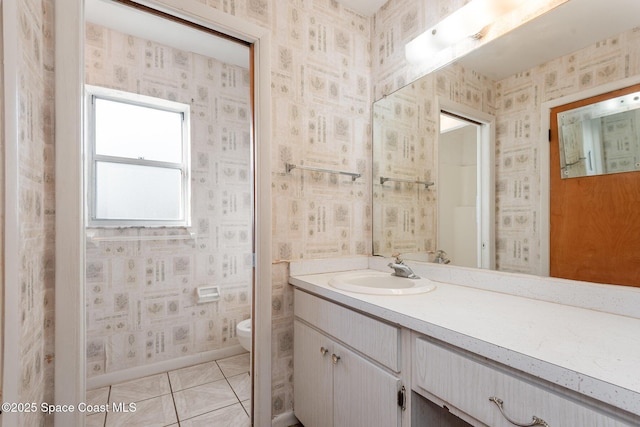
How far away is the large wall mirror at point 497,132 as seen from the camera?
3.19 ft

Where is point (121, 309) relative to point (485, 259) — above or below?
below

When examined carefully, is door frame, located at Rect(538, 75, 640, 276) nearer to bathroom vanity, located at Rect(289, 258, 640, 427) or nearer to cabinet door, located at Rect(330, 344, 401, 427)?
bathroom vanity, located at Rect(289, 258, 640, 427)

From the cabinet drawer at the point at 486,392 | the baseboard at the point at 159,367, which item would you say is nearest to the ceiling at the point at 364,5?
the cabinet drawer at the point at 486,392

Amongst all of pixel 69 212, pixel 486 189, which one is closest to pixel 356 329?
pixel 486 189

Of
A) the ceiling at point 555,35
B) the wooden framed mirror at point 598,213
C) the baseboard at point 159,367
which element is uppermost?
the ceiling at point 555,35

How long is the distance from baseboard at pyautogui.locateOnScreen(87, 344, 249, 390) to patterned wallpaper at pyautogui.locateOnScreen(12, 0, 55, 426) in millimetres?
1124

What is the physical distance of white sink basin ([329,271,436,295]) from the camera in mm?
1111

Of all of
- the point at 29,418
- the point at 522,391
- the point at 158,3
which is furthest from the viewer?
the point at 158,3

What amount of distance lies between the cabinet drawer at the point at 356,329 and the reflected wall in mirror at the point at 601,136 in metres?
0.86

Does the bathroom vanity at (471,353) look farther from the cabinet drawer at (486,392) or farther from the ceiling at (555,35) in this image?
the ceiling at (555,35)

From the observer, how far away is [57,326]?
3.40ft

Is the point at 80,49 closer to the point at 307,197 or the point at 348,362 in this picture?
the point at 307,197

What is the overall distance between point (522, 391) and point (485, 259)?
0.73m

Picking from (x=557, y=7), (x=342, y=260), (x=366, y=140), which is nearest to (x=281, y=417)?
(x=342, y=260)
